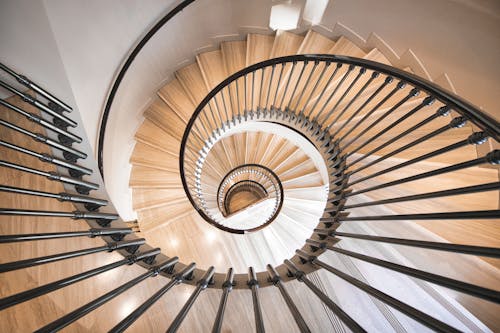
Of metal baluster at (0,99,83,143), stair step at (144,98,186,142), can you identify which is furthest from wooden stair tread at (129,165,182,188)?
metal baluster at (0,99,83,143)

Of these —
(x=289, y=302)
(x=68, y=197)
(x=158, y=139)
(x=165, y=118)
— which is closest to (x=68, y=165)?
(x=68, y=197)

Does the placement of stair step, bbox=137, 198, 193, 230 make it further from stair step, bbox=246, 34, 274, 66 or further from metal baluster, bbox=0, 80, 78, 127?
stair step, bbox=246, 34, 274, 66

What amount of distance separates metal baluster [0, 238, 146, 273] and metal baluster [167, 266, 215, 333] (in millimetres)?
544

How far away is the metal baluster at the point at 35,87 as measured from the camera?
4.67 ft

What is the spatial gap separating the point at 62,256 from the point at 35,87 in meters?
1.15

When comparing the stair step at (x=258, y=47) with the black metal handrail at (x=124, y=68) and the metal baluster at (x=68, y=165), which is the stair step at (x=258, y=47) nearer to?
the black metal handrail at (x=124, y=68)

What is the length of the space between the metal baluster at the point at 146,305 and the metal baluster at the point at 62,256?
396mm

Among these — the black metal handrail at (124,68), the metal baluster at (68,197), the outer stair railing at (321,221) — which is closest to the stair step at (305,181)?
the outer stair railing at (321,221)

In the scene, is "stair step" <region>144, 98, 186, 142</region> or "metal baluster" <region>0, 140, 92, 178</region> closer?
"metal baluster" <region>0, 140, 92, 178</region>

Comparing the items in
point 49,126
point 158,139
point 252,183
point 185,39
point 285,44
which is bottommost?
point 252,183

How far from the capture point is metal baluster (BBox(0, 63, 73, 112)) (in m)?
1.42

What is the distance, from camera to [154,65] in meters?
4.46

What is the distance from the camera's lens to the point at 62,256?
1180 millimetres

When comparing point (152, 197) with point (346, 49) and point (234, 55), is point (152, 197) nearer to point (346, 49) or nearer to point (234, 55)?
point (234, 55)
